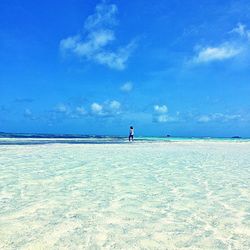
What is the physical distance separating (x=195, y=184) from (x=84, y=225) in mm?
4349

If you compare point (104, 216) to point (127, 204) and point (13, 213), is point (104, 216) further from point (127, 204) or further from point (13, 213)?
point (13, 213)

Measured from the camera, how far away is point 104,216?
545cm

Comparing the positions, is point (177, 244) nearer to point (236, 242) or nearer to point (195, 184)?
point (236, 242)

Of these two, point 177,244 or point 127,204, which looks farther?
point 127,204

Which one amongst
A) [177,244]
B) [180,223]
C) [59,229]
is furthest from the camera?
[180,223]

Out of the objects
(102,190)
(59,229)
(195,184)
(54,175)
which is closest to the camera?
(59,229)

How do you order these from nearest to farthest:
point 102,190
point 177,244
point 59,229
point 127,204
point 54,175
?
point 177,244 → point 59,229 → point 127,204 → point 102,190 → point 54,175

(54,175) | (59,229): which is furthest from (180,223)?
(54,175)

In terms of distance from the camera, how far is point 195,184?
857 centimetres

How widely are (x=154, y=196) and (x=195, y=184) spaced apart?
1.97m

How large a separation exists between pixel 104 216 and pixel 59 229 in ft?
3.10

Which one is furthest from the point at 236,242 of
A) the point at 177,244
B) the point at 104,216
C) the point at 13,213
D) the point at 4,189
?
the point at 4,189

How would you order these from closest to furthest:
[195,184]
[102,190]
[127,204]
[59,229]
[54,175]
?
[59,229]
[127,204]
[102,190]
[195,184]
[54,175]

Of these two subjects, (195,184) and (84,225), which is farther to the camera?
(195,184)
